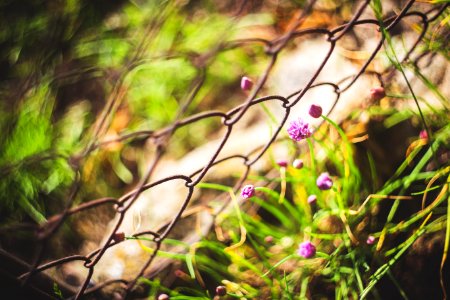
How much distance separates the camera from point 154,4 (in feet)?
6.05

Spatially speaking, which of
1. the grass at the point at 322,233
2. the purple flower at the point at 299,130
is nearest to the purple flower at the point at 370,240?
the grass at the point at 322,233

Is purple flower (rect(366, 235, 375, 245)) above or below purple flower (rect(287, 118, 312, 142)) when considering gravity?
below

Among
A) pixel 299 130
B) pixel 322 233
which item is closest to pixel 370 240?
pixel 322 233

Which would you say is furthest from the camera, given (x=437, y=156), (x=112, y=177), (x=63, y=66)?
(x=63, y=66)

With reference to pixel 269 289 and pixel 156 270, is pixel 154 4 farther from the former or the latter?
pixel 269 289

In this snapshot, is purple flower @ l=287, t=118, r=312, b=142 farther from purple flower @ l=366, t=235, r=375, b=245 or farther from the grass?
purple flower @ l=366, t=235, r=375, b=245

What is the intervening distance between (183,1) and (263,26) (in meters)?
0.49

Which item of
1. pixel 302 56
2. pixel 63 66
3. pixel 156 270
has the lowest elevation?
pixel 156 270

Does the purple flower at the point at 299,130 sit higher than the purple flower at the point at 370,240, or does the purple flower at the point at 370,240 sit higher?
the purple flower at the point at 299,130

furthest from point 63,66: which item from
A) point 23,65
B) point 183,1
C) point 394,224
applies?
point 394,224

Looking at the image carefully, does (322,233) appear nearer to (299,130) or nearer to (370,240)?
(370,240)

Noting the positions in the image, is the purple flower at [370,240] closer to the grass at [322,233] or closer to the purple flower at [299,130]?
the grass at [322,233]

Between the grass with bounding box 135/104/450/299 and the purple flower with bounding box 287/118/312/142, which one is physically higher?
the purple flower with bounding box 287/118/312/142

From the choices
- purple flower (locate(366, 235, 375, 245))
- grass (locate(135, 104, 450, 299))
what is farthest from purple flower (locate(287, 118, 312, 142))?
purple flower (locate(366, 235, 375, 245))
